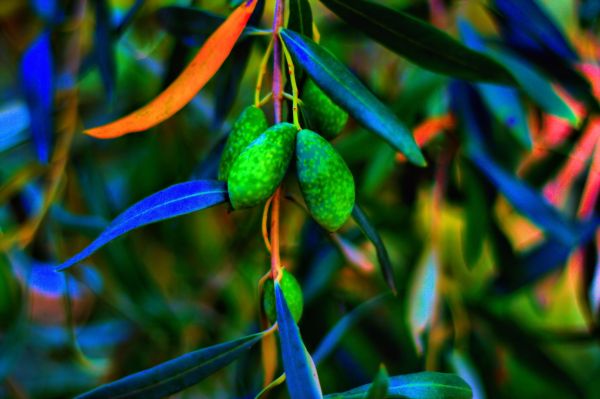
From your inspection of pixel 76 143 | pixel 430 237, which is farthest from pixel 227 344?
pixel 76 143

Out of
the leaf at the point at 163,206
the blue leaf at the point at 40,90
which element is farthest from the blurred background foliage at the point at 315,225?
the leaf at the point at 163,206

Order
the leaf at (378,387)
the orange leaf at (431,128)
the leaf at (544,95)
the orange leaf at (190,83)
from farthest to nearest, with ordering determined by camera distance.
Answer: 1. the orange leaf at (431,128)
2. the leaf at (544,95)
3. the orange leaf at (190,83)
4. the leaf at (378,387)

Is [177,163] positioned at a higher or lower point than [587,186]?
higher

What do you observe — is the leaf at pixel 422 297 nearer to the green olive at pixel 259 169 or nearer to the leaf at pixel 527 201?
the leaf at pixel 527 201

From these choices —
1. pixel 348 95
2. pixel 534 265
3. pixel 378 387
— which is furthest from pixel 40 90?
pixel 534 265

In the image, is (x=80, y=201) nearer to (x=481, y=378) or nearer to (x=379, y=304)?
(x=379, y=304)
